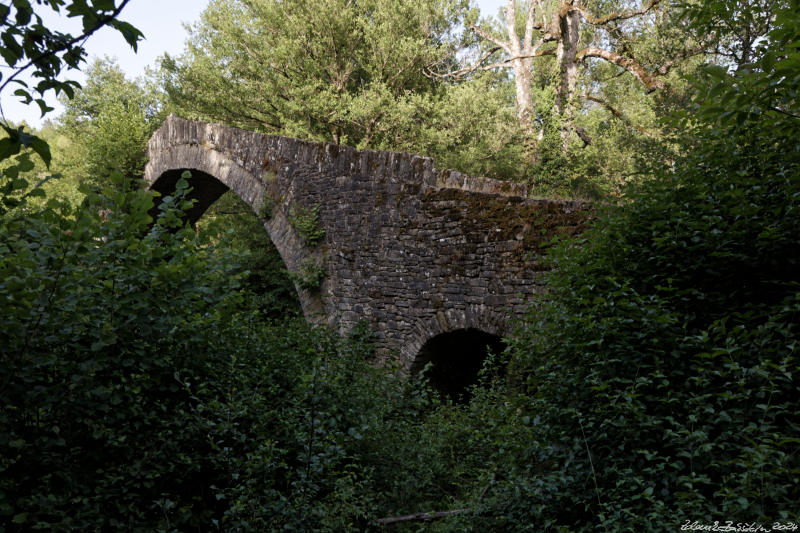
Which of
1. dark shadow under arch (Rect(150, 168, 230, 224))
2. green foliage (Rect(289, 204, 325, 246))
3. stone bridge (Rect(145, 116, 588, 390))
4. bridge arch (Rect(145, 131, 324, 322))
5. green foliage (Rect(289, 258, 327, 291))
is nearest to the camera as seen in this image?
stone bridge (Rect(145, 116, 588, 390))

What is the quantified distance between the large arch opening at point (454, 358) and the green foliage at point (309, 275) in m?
2.12

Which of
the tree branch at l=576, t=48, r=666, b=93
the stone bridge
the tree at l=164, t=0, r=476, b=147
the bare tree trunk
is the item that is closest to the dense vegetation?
the stone bridge

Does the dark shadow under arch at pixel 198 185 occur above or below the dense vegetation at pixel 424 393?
above

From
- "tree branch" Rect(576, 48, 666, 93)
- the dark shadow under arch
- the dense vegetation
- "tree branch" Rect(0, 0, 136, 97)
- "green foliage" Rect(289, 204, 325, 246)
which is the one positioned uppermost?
"tree branch" Rect(576, 48, 666, 93)

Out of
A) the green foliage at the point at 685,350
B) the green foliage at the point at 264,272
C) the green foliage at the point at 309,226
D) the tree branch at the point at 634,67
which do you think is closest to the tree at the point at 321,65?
the green foliage at the point at 264,272

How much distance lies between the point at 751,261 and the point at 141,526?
4133 mm

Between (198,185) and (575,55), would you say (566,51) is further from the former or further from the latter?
(198,185)

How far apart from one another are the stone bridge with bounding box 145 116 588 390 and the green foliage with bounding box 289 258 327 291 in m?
0.02

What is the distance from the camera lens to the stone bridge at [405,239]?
20.0 feet

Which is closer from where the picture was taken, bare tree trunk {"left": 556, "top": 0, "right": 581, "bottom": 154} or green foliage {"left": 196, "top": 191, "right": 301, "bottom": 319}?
green foliage {"left": 196, "top": 191, "right": 301, "bottom": 319}

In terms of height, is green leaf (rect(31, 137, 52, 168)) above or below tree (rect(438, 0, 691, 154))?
below

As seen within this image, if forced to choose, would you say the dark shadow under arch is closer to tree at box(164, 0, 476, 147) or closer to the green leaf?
tree at box(164, 0, 476, 147)

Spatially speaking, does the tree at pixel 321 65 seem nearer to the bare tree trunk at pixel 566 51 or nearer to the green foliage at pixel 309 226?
the bare tree trunk at pixel 566 51

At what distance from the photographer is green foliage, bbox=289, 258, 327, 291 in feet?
27.3
